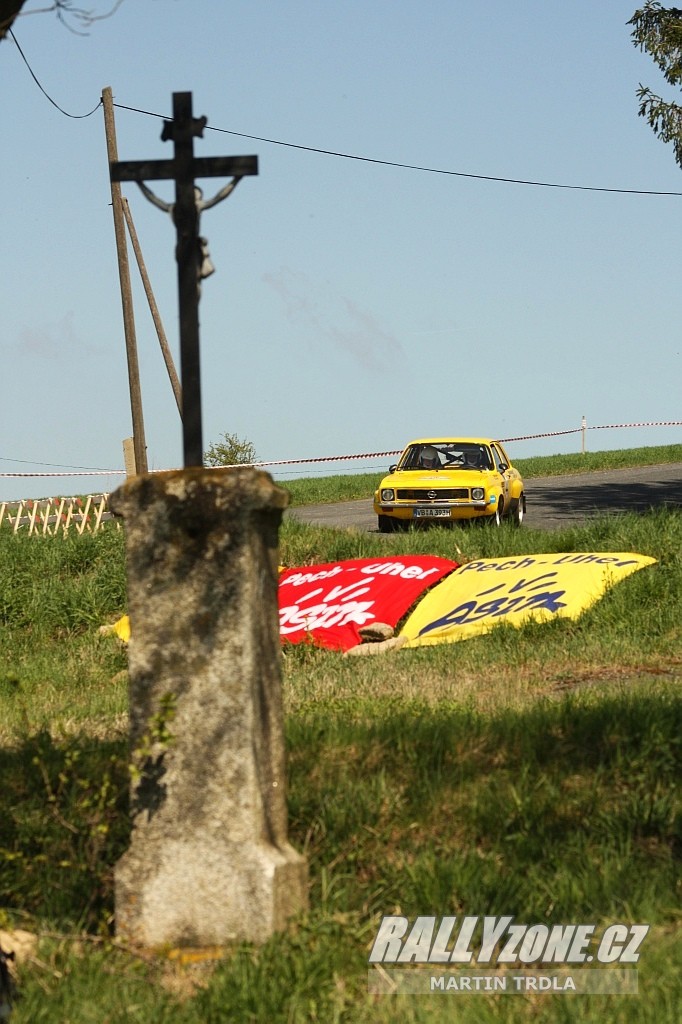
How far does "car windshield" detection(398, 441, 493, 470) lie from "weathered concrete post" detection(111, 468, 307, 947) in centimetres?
1515

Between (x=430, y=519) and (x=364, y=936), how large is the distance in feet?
48.1

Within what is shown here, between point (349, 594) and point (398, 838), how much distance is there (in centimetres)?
679

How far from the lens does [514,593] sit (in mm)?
11203

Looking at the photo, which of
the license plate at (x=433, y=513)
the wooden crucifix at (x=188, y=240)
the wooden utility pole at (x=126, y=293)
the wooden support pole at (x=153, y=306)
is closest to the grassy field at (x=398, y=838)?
the wooden crucifix at (x=188, y=240)

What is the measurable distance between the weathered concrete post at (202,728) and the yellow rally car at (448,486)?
14.2 metres

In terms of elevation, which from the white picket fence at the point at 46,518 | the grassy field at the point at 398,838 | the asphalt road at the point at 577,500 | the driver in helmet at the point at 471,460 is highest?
the driver in helmet at the point at 471,460

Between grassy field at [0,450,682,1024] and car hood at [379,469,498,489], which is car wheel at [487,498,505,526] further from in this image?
grassy field at [0,450,682,1024]

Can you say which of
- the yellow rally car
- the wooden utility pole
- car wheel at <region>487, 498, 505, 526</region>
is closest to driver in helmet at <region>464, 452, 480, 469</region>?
the yellow rally car

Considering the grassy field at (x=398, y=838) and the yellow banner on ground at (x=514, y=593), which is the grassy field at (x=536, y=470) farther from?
the grassy field at (x=398, y=838)

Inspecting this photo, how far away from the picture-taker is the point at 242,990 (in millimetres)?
4133

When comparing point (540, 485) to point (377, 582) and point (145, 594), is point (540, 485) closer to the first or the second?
point (377, 582)

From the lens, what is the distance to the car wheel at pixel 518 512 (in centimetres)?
2045

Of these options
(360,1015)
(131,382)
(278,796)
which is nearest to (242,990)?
(360,1015)

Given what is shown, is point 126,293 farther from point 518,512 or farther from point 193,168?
point 193,168
